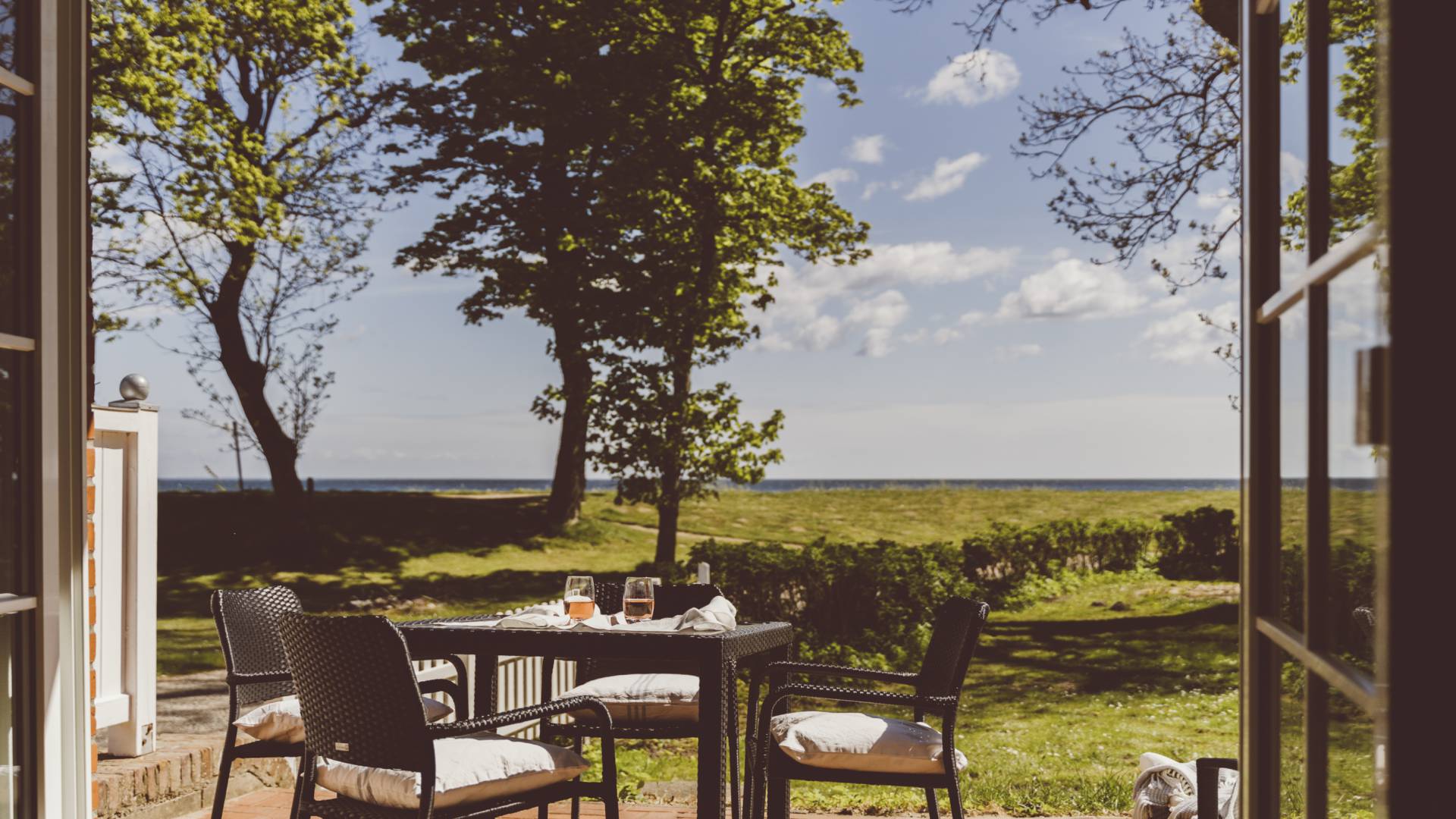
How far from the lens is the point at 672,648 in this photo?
328 cm

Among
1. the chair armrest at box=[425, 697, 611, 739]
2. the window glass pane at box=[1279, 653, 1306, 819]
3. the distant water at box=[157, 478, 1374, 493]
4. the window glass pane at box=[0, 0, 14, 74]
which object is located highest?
the window glass pane at box=[0, 0, 14, 74]

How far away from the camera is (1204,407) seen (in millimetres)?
25438

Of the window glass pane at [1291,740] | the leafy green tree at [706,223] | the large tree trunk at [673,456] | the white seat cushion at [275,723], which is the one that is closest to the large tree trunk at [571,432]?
the leafy green tree at [706,223]

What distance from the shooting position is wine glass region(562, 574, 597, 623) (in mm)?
3646

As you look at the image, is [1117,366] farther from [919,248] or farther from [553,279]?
[553,279]

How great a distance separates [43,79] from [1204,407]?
2615cm

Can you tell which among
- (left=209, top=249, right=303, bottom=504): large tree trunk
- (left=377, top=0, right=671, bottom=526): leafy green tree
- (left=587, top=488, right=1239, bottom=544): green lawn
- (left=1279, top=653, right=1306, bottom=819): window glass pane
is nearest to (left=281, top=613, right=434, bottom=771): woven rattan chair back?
(left=1279, top=653, right=1306, bottom=819): window glass pane

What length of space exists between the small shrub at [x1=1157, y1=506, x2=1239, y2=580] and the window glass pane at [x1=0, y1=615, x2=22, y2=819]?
11.0 meters

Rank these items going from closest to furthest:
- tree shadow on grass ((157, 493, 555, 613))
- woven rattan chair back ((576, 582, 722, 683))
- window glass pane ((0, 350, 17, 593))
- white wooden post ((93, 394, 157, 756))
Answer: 1. window glass pane ((0, 350, 17, 593))
2. woven rattan chair back ((576, 582, 722, 683))
3. white wooden post ((93, 394, 157, 756))
4. tree shadow on grass ((157, 493, 555, 613))

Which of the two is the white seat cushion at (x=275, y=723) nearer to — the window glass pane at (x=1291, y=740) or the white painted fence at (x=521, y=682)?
the white painted fence at (x=521, y=682)

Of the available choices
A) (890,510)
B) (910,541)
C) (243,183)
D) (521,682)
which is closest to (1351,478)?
(521,682)

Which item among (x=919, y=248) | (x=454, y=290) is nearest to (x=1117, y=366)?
(x=919, y=248)

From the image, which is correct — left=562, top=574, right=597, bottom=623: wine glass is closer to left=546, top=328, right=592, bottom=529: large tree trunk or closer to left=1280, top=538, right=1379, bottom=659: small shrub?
left=1280, top=538, right=1379, bottom=659: small shrub

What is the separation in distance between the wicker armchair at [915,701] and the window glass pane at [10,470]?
180 centimetres
